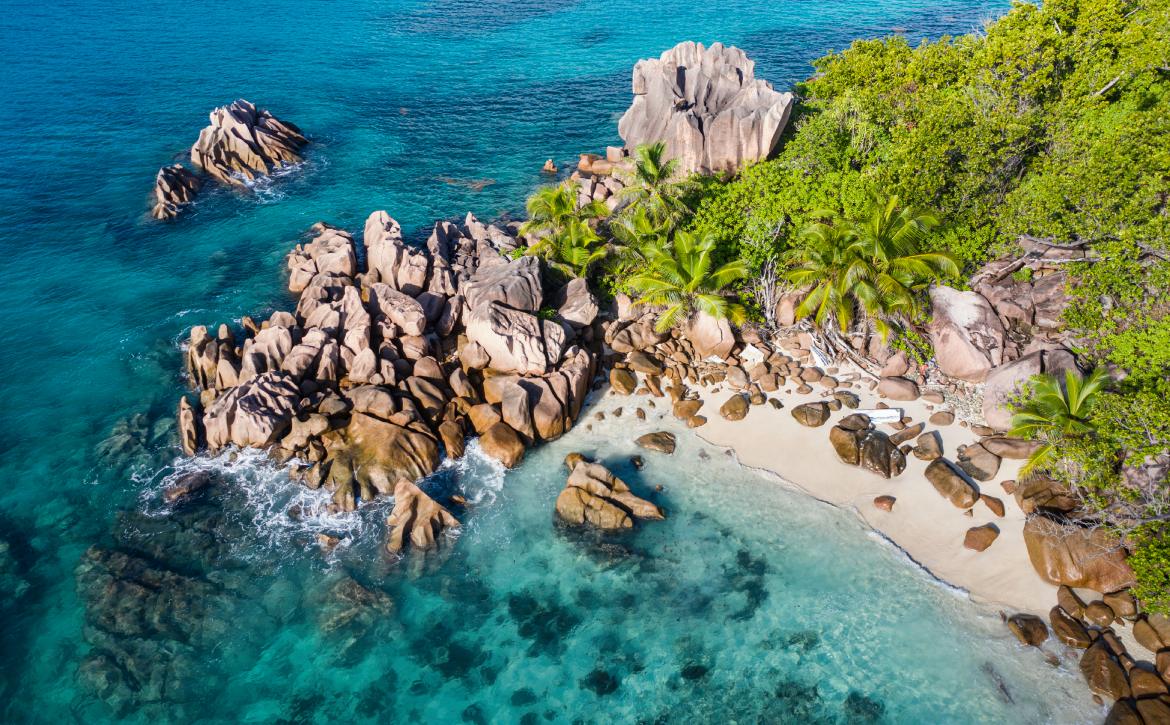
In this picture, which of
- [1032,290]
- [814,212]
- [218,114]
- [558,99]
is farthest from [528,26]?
[1032,290]

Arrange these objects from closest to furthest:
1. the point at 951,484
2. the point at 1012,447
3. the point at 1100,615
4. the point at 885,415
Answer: the point at 1100,615
the point at 951,484
the point at 1012,447
the point at 885,415

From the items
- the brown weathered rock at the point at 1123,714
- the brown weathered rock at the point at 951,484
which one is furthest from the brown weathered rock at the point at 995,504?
the brown weathered rock at the point at 1123,714

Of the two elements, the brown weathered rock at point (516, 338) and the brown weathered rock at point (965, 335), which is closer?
the brown weathered rock at point (965, 335)

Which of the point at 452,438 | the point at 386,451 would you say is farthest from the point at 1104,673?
the point at 386,451

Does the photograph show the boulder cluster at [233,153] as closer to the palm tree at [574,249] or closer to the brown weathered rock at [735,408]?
the palm tree at [574,249]

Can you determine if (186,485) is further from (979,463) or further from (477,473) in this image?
(979,463)

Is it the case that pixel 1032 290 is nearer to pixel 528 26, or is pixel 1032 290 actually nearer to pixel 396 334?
pixel 396 334
